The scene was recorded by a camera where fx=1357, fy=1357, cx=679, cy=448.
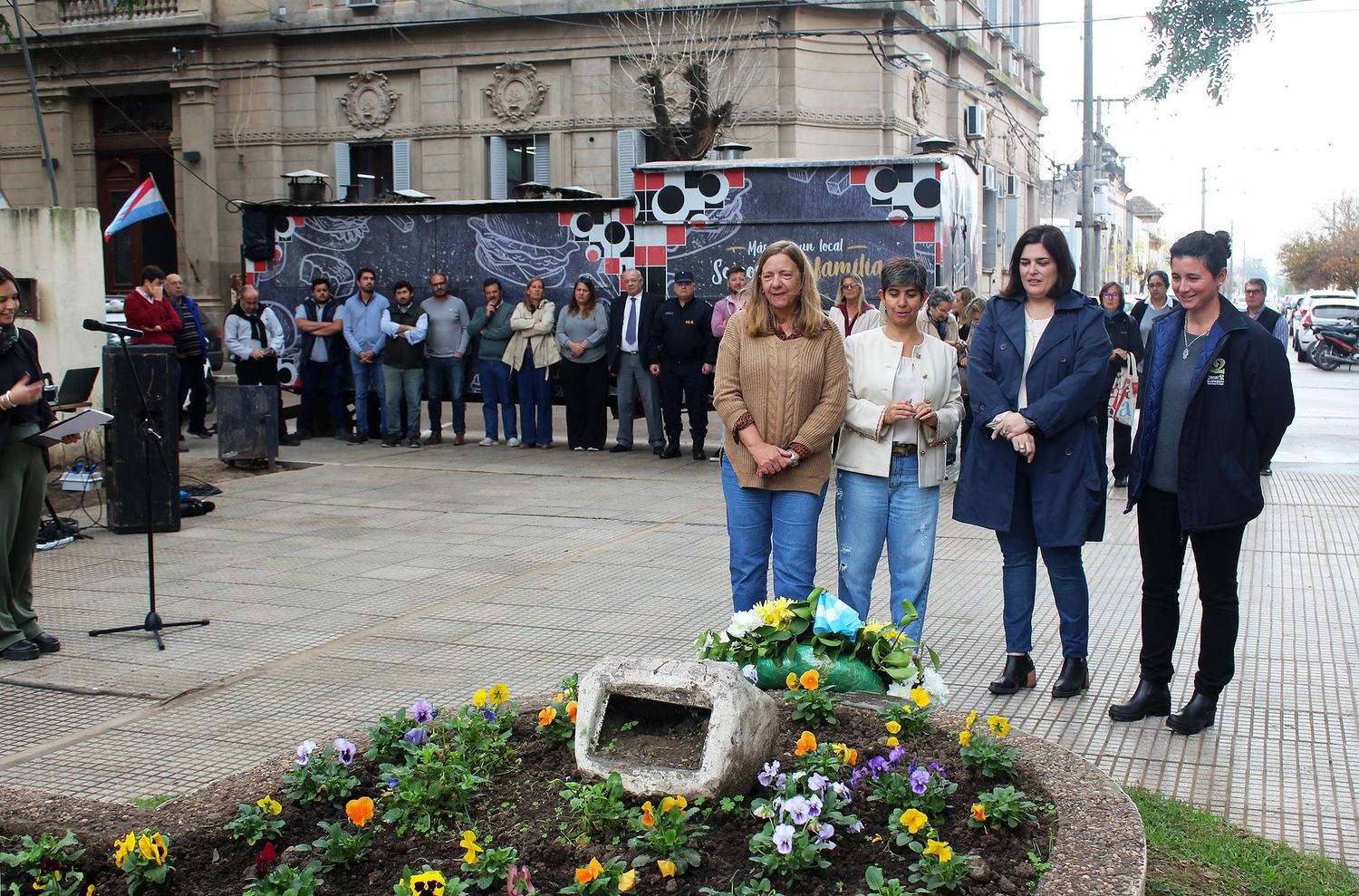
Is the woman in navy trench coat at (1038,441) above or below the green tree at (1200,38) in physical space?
below

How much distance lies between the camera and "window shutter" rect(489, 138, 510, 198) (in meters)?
28.4

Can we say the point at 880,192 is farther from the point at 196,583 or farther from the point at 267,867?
the point at 267,867

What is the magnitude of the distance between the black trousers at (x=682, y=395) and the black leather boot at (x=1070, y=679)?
8464mm

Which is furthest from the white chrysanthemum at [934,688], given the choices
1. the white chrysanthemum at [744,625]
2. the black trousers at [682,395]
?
the black trousers at [682,395]

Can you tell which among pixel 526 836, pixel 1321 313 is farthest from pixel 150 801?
pixel 1321 313

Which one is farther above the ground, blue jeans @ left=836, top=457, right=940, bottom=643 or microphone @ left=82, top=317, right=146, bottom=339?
microphone @ left=82, top=317, right=146, bottom=339

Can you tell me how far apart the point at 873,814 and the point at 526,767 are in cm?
112

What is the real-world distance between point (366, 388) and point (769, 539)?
35.6 feet

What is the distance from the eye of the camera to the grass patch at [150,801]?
4.37 meters

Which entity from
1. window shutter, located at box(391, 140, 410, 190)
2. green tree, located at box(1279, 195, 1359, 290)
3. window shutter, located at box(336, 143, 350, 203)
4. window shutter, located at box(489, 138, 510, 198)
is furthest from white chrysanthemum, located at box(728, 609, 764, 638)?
green tree, located at box(1279, 195, 1359, 290)

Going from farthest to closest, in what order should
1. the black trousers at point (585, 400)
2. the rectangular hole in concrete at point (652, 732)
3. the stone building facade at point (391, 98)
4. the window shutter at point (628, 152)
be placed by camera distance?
the window shutter at point (628, 152) → the stone building facade at point (391, 98) → the black trousers at point (585, 400) → the rectangular hole in concrete at point (652, 732)

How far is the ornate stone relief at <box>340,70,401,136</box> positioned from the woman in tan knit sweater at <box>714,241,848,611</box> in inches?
969

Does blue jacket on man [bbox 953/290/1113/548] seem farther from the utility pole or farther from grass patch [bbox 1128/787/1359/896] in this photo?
the utility pole

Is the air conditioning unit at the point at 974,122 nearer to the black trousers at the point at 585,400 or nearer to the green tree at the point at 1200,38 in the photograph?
the green tree at the point at 1200,38
